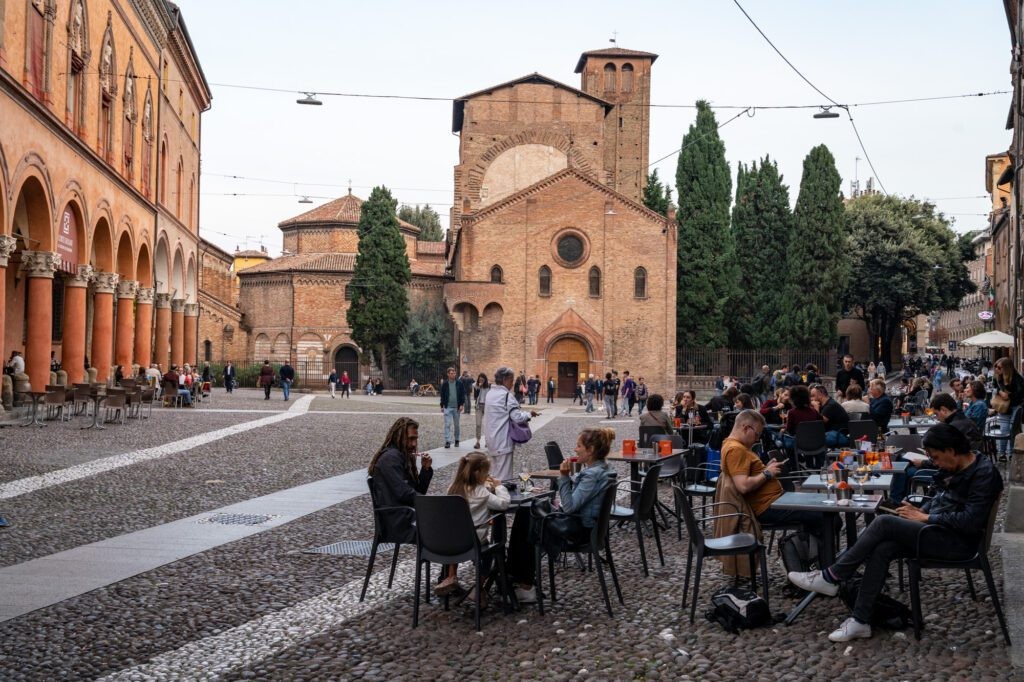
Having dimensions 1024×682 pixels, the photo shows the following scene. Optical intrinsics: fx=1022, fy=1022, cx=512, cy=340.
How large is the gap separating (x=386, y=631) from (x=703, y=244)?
1625 inches

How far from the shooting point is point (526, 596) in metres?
6.79

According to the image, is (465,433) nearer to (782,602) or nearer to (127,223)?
(127,223)

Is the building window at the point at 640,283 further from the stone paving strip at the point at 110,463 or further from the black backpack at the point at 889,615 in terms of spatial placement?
the black backpack at the point at 889,615

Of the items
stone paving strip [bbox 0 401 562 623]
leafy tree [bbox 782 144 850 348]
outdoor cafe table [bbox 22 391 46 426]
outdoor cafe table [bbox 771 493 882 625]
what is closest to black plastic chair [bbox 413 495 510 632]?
outdoor cafe table [bbox 771 493 882 625]

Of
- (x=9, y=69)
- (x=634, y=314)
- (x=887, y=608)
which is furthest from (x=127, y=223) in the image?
(x=887, y=608)

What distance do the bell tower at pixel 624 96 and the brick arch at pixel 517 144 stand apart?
22.1 feet

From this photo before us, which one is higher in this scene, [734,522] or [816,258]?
[816,258]

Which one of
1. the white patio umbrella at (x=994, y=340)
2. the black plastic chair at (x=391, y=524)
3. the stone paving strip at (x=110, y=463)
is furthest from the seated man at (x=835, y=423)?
the white patio umbrella at (x=994, y=340)

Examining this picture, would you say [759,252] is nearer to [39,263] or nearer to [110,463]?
[39,263]

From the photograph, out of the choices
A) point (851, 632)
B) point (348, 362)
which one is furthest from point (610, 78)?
point (851, 632)

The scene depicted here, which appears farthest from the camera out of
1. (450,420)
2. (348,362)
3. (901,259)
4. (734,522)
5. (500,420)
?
(348,362)

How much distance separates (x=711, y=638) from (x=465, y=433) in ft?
55.9

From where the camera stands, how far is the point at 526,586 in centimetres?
683

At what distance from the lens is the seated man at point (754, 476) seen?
22.8 ft
